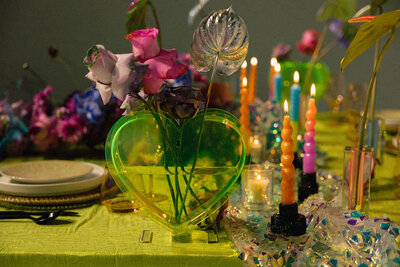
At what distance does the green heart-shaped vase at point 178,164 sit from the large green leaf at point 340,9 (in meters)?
1.32

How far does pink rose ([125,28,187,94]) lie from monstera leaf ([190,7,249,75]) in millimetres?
51

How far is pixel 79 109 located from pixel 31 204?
547mm

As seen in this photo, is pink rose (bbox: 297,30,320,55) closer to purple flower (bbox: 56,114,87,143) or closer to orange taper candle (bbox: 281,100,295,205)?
purple flower (bbox: 56,114,87,143)

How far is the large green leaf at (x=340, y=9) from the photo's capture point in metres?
1.86

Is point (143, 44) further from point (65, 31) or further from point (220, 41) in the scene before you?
point (65, 31)

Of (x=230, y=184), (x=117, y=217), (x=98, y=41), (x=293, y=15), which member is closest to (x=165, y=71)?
(x=230, y=184)

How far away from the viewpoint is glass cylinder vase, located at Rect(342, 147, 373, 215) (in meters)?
0.83

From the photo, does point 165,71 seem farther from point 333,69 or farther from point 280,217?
point 333,69

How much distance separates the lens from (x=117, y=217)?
837 millimetres

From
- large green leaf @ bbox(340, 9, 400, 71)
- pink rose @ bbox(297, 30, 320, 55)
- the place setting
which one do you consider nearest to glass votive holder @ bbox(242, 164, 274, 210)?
the place setting

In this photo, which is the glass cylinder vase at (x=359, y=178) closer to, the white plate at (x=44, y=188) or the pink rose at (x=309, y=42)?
the white plate at (x=44, y=188)

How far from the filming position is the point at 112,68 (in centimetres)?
63

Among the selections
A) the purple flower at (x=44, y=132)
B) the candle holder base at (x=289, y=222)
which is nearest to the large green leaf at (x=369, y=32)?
the candle holder base at (x=289, y=222)

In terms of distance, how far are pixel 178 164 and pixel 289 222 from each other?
0.20 metres
